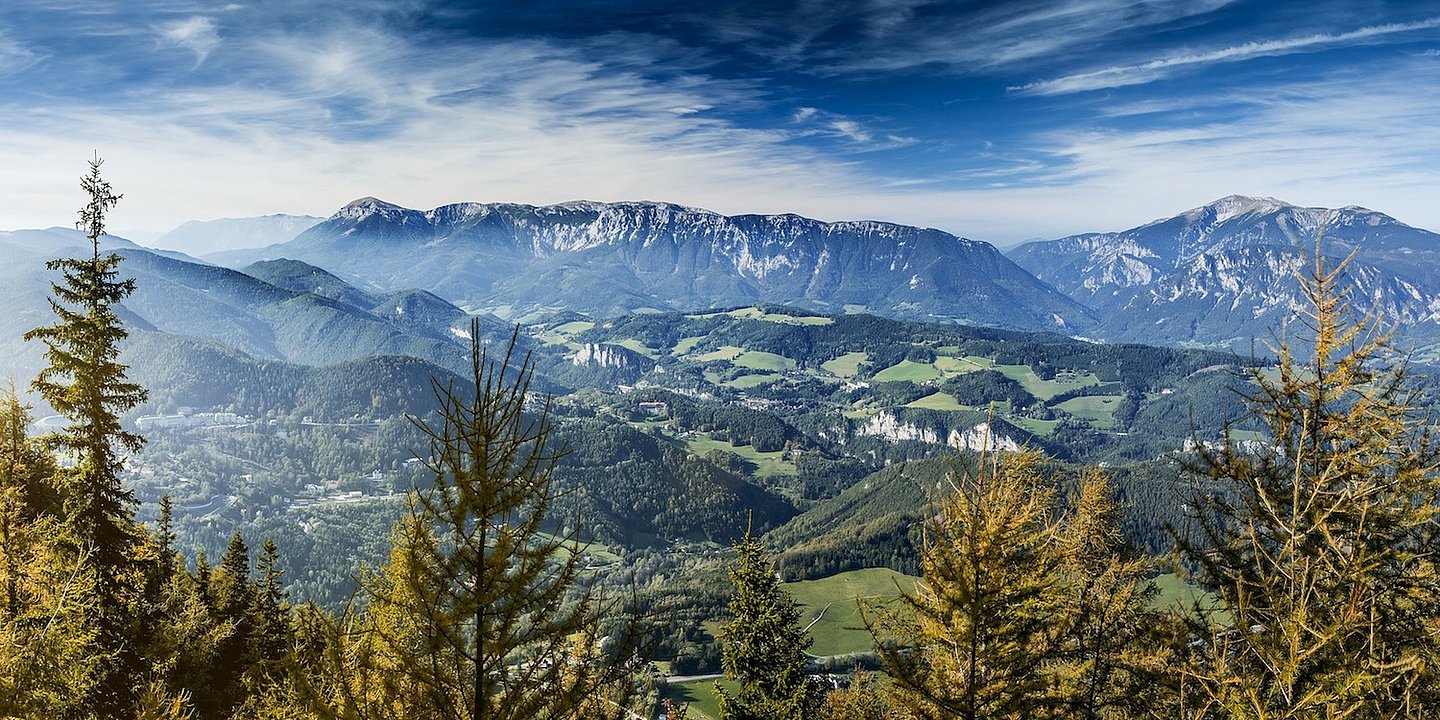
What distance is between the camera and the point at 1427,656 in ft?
38.1

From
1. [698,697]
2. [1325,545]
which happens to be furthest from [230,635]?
[698,697]

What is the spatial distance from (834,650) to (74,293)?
116 meters

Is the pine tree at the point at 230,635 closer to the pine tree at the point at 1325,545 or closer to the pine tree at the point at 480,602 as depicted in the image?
the pine tree at the point at 480,602

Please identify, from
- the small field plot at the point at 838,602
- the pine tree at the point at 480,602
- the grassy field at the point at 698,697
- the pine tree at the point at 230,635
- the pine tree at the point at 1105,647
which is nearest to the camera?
the pine tree at the point at 480,602

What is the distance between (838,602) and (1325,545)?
447ft

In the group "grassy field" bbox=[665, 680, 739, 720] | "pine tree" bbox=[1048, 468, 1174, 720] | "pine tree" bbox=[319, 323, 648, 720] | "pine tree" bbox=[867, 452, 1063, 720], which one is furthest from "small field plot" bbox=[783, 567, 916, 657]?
"pine tree" bbox=[319, 323, 648, 720]

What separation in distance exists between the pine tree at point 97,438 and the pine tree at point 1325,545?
24.2m

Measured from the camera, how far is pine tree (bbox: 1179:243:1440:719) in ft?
33.6

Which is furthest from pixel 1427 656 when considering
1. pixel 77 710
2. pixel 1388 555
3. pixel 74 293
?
pixel 74 293

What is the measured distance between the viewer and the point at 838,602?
140625mm

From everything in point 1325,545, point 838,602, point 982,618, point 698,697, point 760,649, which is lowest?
point 838,602

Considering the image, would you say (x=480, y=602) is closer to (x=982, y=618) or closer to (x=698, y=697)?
(x=982, y=618)

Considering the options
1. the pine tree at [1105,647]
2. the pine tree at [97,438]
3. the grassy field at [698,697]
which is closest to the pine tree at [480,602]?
the pine tree at [1105,647]

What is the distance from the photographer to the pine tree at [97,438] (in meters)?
18.7
